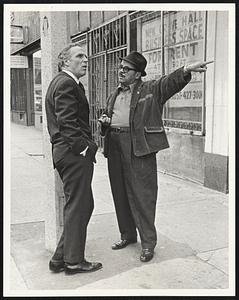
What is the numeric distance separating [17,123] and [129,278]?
16.6 meters

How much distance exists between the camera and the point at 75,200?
12.2 ft

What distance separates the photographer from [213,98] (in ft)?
20.3

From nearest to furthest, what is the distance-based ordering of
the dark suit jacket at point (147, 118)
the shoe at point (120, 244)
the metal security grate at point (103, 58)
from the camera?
the dark suit jacket at point (147, 118) → the shoe at point (120, 244) → the metal security grate at point (103, 58)

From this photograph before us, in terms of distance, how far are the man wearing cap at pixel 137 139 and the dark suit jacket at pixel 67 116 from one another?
446mm

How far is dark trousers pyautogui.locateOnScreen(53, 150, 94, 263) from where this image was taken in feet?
12.0

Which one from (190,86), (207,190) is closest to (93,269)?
(207,190)

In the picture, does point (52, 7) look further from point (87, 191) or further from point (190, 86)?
point (190, 86)

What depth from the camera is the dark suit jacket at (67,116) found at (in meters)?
3.51

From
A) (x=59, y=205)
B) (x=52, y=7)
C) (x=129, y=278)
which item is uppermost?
(x=52, y=7)

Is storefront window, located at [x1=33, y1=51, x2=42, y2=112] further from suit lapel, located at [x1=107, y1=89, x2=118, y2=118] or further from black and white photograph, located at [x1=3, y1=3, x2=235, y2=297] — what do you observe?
suit lapel, located at [x1=107, y1=89, x2=118, y2=118]

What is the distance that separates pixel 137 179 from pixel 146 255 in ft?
2.33

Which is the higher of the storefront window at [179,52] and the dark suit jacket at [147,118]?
the storefront window at [179,52]

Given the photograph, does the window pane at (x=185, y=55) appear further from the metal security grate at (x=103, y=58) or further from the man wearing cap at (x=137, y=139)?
the man wearing cap at (x=137, y=139)

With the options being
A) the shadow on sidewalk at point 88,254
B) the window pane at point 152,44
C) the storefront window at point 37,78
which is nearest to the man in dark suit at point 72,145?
the shadow on sidewalk at point 88,254
